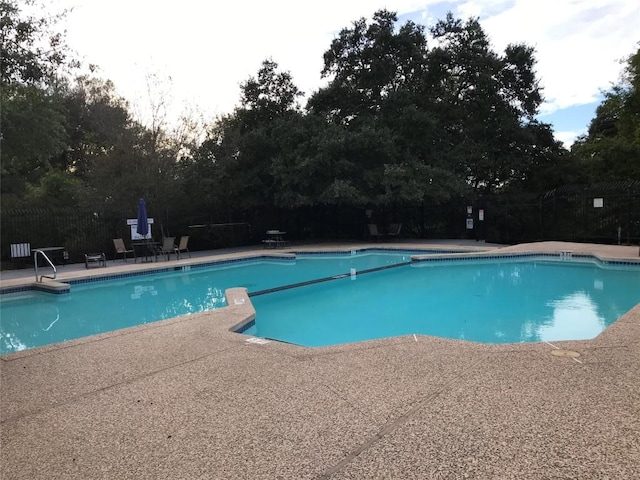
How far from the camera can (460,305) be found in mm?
8086

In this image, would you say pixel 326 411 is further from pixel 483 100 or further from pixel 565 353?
pixel 483 100

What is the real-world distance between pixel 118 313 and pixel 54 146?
5.25 metres

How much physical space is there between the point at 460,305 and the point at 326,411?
222 inches

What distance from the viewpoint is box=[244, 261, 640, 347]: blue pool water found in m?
6.50

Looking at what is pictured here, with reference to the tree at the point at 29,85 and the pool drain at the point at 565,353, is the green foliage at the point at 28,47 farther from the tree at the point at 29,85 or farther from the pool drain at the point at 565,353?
the pool drain at the point at 565,353

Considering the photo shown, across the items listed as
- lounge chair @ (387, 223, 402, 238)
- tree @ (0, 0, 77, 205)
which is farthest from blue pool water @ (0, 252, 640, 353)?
lounge chair @ (387, 223, 402, 238)

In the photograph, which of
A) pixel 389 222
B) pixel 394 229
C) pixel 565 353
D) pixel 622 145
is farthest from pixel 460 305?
pixel 622 145

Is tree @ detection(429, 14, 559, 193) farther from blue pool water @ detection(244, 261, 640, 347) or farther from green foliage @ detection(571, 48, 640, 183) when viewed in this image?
blue pool water @ detection(244, 261, 640, 347)

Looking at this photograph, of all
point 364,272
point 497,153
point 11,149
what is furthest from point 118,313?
point 497,153

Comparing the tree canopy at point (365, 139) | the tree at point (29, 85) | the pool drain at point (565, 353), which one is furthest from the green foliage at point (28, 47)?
the pool drain at point (565, 353)

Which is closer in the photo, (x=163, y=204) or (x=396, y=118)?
(x=163, y=204)

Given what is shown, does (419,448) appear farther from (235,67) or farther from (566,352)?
(235,67)

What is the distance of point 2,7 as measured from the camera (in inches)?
415

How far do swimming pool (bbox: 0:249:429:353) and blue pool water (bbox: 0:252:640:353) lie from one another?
0.06 ft
